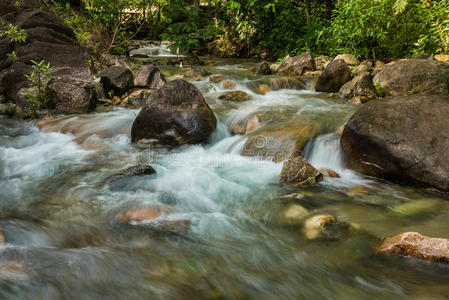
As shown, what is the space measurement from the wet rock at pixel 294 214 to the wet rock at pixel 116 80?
17.8ft

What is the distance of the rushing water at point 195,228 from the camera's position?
2.16 m

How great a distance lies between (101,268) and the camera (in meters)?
2.27

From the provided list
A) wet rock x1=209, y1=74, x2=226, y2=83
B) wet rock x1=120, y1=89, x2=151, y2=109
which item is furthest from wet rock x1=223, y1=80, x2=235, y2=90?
wet rock x1=120, y1=89, x2=151, y2=109

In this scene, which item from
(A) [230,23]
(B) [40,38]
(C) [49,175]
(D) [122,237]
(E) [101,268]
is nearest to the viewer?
(E) [101,268]

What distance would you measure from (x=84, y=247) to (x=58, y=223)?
586mm

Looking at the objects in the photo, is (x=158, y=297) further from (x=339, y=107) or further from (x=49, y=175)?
(x=339, y=107)

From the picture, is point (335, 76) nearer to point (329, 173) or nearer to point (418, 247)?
point (329, 173)

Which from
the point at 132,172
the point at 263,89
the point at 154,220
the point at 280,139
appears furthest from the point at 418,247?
the point at 263,89

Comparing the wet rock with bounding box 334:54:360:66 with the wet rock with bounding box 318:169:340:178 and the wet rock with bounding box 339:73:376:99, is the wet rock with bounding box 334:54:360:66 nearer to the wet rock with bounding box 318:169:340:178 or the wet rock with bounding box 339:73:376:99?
the wet rock with bounding box 339:73:376:99

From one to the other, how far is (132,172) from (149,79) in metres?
4.21

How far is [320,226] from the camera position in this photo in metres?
2.93

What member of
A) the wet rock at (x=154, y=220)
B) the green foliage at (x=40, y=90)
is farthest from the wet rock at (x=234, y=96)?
the wet rock at (x=154, y=220)

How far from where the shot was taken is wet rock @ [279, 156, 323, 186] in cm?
391

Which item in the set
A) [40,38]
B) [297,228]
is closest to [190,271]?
[297,228]
